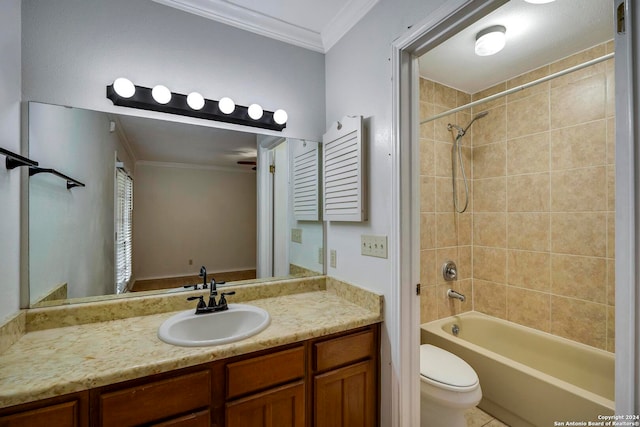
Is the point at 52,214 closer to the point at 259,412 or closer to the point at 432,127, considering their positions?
the point at 259,412

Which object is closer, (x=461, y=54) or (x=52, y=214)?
(x=52, y=214)

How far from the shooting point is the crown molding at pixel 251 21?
152 centimetres

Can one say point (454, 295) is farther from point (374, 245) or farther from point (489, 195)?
point (374, 245)

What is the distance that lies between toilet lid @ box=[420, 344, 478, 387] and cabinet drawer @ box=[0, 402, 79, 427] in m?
1.59

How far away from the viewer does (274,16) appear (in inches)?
65.2

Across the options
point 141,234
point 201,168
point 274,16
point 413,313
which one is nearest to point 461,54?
point 274,16

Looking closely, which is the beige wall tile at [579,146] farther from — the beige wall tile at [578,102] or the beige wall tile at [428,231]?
the beige wall tile at [428,231]

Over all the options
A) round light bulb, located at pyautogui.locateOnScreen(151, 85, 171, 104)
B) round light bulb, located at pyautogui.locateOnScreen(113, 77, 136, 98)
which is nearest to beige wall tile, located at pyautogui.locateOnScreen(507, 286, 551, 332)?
round light bulb, located at pyautogui.locateOnScreen(151, 85, 171, 104)

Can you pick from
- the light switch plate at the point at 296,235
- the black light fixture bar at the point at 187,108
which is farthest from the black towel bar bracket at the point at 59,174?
the light switch plate at the point at 296,235

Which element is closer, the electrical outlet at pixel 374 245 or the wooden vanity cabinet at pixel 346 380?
the wooden vanity cabinet at pixel 346 380

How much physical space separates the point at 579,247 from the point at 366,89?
6.03 ft

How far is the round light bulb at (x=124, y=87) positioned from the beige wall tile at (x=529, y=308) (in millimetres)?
2936

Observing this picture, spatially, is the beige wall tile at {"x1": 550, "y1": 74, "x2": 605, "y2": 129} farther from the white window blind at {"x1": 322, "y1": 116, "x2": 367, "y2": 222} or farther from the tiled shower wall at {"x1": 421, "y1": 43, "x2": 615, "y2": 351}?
the white window blind at {"x1": 322, "y1": 116, "x2": 367, "y2": 222}

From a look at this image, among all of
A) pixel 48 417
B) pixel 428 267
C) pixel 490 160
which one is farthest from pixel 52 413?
pixel 490 160
